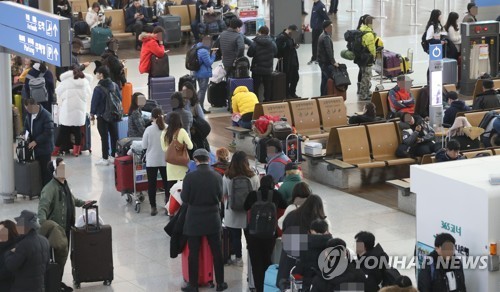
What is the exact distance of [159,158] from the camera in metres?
16.0

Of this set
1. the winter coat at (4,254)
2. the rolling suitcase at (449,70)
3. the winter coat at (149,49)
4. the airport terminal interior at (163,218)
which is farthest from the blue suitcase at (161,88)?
the winter coat at (4,254)

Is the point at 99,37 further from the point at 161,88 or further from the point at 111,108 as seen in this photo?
the point at 111,108

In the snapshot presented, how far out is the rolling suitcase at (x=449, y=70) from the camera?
24.8 meters

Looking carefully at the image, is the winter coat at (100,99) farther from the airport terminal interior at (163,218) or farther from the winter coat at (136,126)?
the winter coat at (136,126)

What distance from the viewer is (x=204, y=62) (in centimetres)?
2248

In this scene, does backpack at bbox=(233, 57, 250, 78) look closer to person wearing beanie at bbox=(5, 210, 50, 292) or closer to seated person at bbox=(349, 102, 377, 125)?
seated person at bbox=(349, 102, 377, 125)

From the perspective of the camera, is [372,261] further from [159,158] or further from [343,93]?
[343,93]

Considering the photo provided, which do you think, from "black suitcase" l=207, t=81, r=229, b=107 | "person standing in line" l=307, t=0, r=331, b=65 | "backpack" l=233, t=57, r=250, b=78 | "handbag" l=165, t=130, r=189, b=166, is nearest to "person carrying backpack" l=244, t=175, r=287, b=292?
"handbag" l=165, t=130, r=189, b=166

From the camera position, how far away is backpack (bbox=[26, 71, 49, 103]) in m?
19.7

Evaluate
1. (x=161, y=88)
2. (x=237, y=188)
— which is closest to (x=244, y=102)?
(x=161, y=88)

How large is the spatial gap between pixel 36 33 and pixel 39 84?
485cm

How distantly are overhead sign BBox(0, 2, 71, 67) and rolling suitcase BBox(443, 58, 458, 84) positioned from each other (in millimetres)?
11369

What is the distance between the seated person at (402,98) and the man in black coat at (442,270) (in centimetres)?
910

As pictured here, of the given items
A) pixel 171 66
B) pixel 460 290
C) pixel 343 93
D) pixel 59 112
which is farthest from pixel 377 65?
pixel 460 290
